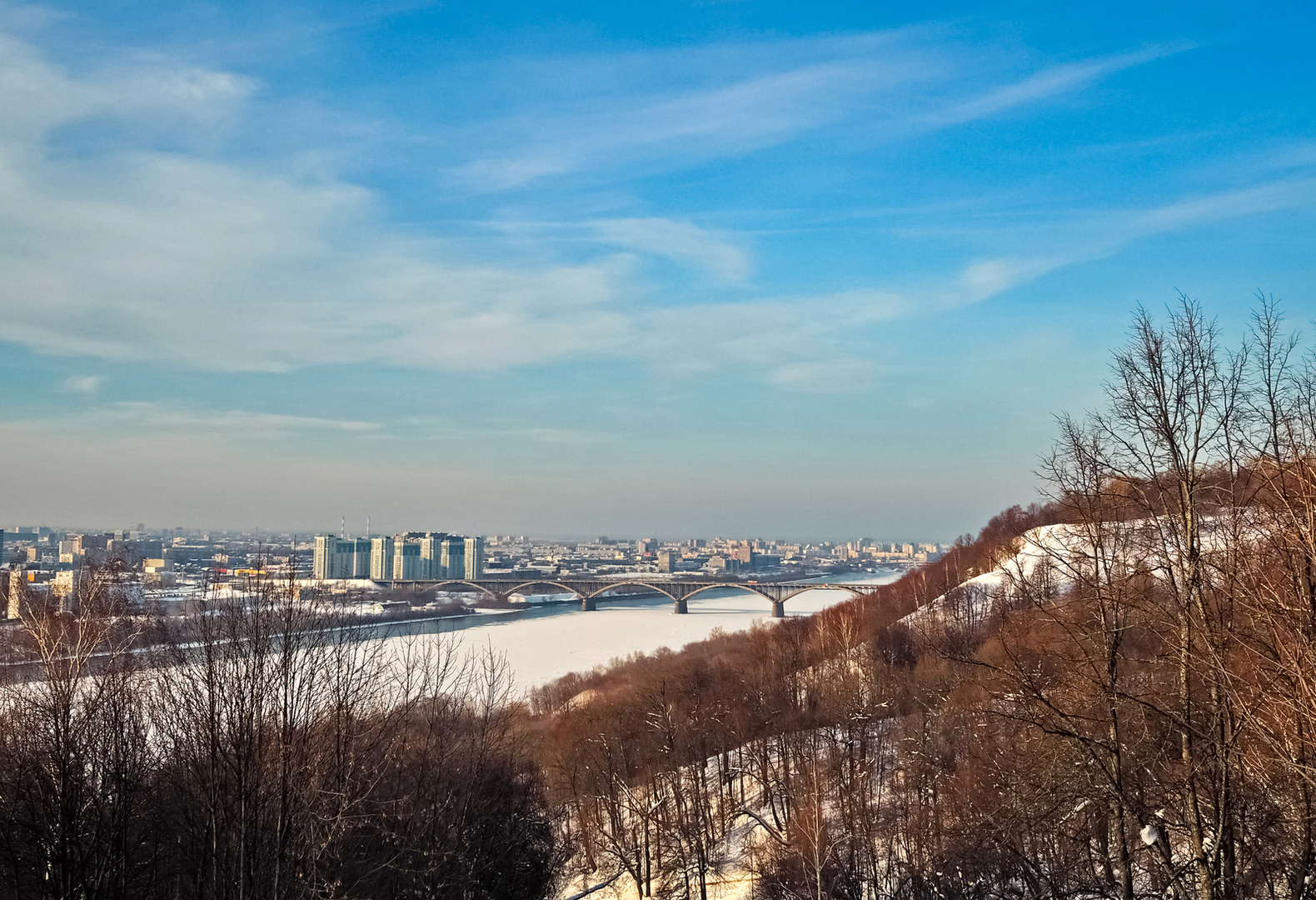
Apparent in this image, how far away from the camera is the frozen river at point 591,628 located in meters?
49.1

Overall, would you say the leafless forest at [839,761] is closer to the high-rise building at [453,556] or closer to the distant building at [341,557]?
the distant building at [341,557]

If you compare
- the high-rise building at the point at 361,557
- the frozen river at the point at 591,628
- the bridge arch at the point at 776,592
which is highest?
the high-rise building at the point at 361,557

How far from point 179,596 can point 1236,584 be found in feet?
135

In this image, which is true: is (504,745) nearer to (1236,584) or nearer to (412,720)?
(412,720)

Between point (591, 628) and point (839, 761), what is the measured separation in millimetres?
47640

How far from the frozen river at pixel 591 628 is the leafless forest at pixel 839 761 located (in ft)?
65.3

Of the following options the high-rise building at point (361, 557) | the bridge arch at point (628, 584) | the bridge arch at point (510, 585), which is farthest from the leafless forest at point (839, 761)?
the high-rise building at point (361, 557)

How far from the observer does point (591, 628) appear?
219 feet

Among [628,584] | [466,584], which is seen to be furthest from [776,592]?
[466,584]

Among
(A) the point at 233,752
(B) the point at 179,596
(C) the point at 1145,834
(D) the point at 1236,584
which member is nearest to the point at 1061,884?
(C) the point at 1145,834

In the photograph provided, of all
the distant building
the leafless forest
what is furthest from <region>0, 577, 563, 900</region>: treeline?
the distant building

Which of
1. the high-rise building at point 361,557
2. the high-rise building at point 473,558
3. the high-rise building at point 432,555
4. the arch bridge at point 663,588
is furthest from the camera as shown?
the high-rise building at point 473,558

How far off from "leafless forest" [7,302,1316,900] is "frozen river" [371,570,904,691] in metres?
19.9

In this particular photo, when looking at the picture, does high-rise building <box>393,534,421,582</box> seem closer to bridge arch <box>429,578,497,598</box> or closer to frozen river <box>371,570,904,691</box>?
bridge arch <box>429,578,497,598</box>
